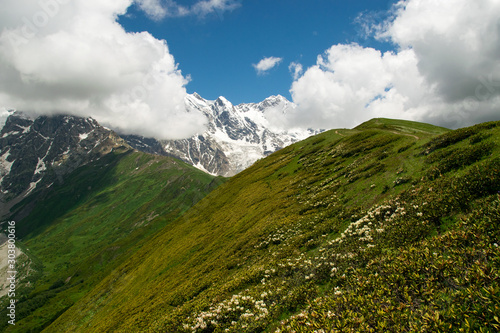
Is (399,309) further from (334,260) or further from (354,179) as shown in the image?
(354,179)

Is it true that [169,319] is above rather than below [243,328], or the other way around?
below

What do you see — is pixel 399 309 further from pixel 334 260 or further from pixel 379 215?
pixel 379 215

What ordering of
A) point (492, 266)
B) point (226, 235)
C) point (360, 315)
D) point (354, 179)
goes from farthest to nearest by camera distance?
point (226, 235) → point (354, 179) → point (360, 315) → point (492, 266)

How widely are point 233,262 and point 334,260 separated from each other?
59.5ft

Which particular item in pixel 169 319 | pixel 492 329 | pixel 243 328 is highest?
pixel 492 329

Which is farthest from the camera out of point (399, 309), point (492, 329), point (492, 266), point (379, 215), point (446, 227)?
point (379, 215)

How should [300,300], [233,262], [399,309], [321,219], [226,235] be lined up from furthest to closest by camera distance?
[226,235], [233,262], [321,219], [300,300], [399,309]

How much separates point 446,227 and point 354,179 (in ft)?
73.3

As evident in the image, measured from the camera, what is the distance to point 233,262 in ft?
104

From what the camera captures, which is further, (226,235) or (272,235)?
(226,235)

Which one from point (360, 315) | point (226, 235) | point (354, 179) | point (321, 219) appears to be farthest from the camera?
point (226, 235)

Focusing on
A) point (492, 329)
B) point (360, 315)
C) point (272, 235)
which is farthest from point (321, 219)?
point (492, 329)

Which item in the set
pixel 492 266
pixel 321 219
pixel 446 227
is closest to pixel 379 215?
pixel 446 227

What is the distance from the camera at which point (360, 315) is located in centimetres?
965
